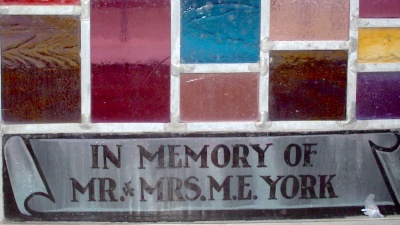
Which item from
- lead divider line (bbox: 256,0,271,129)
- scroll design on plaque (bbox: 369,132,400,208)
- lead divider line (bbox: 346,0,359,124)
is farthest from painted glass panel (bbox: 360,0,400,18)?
scroll design on plaque (bbox: 369,132,400,208)

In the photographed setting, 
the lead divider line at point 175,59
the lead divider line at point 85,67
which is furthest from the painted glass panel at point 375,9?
the lead divider line at point 85,67

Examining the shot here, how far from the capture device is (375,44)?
2598 millimetres

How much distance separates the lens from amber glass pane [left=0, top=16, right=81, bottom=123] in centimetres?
249

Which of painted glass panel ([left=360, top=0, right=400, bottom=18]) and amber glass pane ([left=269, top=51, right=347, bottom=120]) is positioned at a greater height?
painted glass panel ([left=360, top=0, right=400, bottom=18])

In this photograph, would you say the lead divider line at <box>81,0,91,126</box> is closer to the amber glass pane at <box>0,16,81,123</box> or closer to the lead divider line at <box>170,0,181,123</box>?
the amber glass pane at <box>0,16,81,123</box>

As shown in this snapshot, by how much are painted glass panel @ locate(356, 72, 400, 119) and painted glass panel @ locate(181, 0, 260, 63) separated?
0.49 metres

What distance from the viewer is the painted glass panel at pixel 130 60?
252cm

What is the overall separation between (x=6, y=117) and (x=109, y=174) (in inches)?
19.8

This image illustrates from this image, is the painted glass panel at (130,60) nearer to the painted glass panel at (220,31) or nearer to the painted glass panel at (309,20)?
the painted glass panel at (220,31)

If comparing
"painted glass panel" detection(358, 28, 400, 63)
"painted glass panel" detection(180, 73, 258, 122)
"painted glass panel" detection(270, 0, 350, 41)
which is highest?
"painted glass panel" detection(270, 0, 350, 41)

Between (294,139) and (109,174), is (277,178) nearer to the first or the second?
(294,139)

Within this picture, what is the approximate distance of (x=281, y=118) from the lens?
260cm

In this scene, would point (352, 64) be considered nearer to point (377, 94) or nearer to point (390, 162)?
point (377, 94)

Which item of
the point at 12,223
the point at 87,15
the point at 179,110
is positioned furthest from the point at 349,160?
the point at 12,223
